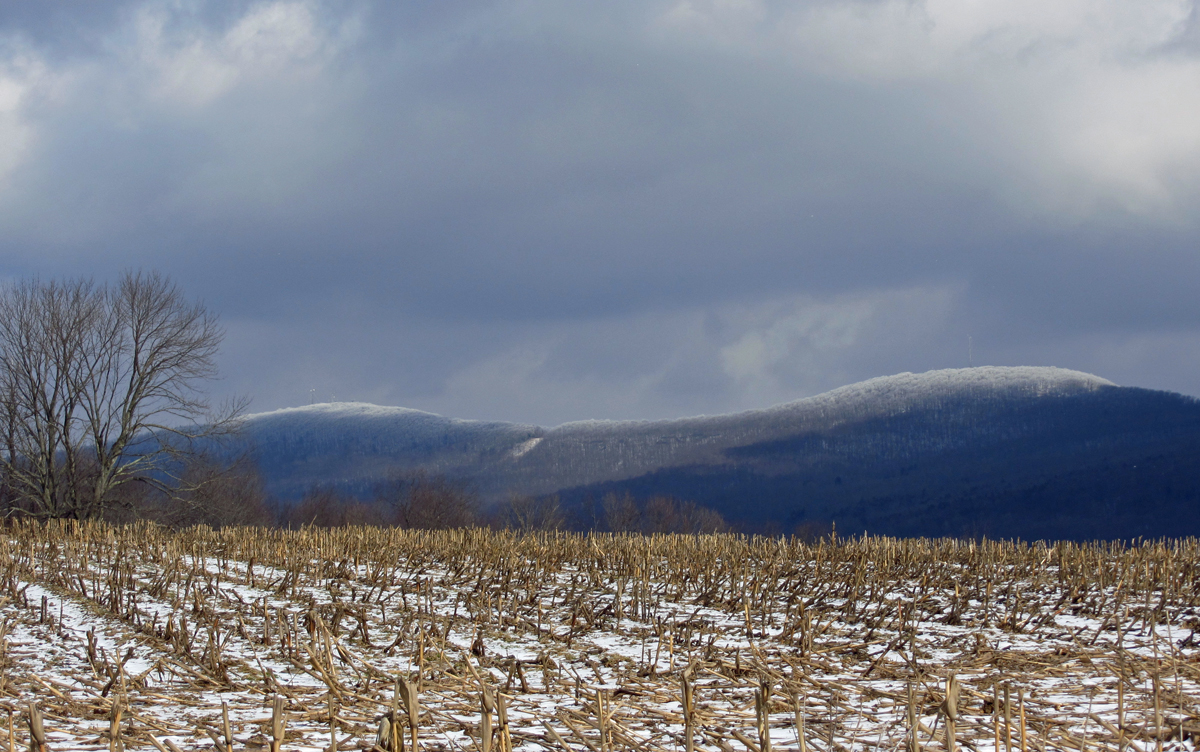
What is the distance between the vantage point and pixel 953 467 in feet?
536

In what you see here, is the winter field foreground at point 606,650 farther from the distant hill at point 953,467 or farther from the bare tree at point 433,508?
the distant hill at point 953,467

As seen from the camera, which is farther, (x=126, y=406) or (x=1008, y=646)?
(x=126, y=406)

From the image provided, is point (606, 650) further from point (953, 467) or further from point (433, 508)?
point (953, 467)

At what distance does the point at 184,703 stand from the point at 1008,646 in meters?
7.57

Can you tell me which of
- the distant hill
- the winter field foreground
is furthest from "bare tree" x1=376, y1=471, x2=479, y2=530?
the winter field foreground

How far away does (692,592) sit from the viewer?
12.6 meters

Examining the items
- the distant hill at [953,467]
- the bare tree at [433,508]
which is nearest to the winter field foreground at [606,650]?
the bare tree at [433,508]

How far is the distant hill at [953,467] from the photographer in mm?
136500

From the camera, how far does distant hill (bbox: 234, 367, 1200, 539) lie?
448 ft

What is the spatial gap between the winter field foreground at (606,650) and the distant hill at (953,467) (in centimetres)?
11343

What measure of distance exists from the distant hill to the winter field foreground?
113430mm

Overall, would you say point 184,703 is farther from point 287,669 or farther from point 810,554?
point 810,554

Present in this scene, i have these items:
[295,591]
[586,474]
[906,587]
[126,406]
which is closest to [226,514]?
[126,406]

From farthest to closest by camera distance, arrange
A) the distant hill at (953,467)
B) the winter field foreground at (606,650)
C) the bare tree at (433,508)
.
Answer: the distant hill at (953,467)
the bare tree at (433,508)
the winter field foreground at (606,650)
